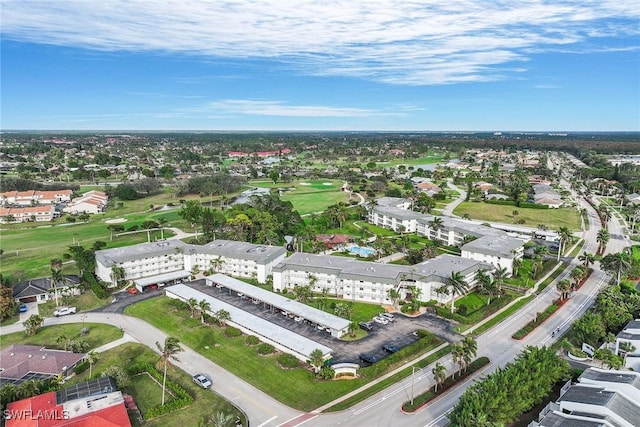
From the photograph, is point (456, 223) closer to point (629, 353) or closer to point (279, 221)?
point (279, 221)

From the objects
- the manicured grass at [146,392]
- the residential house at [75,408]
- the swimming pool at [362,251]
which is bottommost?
the manicured grass at [146,392]

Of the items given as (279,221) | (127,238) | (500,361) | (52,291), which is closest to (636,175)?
(279,221)

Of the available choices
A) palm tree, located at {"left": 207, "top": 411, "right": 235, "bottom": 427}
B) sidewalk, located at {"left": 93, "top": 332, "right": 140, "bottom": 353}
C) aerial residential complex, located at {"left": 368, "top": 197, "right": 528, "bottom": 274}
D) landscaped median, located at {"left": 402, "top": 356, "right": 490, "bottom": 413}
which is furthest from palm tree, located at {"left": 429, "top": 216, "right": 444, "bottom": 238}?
palm tree, located at {"left": 207, "top": 411, "right": 235, "bottom": 427}

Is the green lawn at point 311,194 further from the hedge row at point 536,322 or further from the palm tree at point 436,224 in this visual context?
the hedge row at point 536,322

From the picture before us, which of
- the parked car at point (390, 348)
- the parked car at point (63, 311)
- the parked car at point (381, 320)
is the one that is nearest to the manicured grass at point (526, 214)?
the parked car at point (381, 320)

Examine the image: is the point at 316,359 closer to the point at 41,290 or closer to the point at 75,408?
the point at 75,408

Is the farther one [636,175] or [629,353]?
[636,175]

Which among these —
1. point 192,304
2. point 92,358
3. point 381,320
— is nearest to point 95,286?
point 192,304
